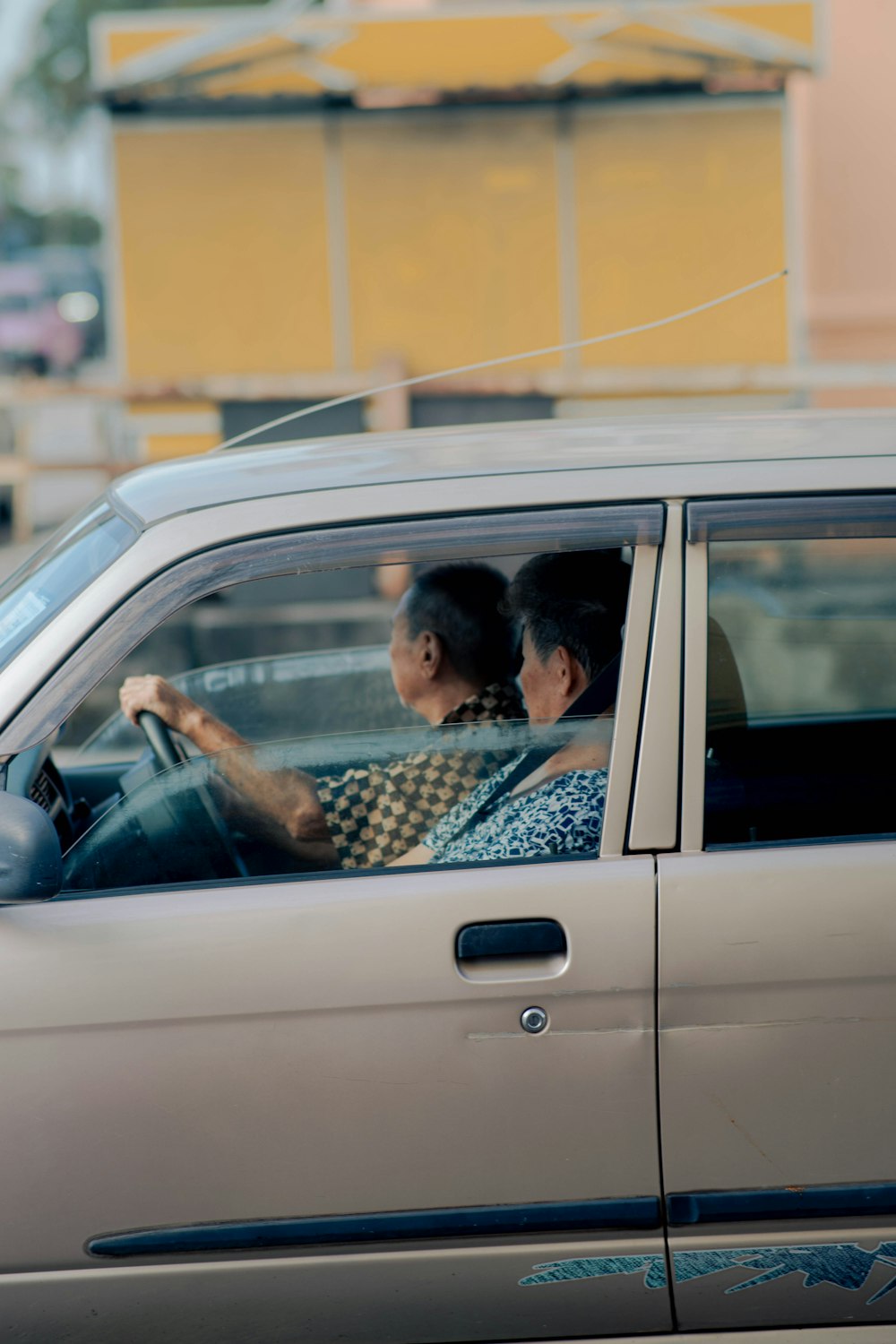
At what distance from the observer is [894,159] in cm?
1181

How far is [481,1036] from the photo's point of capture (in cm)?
213

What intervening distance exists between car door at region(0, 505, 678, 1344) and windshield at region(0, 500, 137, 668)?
0.48 meters

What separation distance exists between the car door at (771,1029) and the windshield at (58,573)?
971 millimetres

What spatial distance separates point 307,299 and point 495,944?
874 cm

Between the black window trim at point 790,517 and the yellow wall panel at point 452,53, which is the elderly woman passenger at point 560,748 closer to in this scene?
the black window trim at point 790,517

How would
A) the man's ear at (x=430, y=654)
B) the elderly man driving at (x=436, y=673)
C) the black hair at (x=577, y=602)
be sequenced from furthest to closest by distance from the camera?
the man's ear at (x=430, y=654)
the elderly man driving at (x=436, y=673)
the black hair at (x=577, y=602)

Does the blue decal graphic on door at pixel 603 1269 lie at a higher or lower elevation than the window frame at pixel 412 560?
lower

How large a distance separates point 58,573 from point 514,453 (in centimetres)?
82

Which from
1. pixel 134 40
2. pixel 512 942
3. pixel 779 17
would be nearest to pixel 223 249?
pixel 134 40

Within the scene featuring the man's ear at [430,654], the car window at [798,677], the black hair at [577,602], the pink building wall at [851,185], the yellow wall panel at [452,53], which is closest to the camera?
the car window at [798,677]

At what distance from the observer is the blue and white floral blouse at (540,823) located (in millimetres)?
2324

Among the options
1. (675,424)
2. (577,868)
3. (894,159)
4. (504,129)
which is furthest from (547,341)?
(577,868)

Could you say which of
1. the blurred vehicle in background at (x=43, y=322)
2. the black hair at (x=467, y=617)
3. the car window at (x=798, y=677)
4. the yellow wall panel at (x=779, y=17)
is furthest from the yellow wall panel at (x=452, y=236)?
the blurred vehicle in background at (x=43, y=322)

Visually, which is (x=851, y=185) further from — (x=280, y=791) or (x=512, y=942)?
(x=512, y=942)
